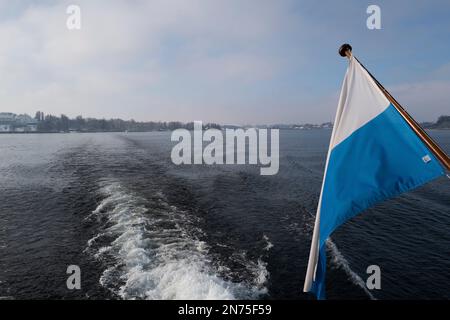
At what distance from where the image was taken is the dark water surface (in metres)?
13.3

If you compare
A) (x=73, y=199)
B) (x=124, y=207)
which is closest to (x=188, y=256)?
(x=124, y=207)

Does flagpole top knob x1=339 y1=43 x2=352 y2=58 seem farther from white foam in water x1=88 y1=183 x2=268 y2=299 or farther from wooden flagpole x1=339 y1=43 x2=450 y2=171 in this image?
white foam in water x1=88 y1=183 x2=268 y2=299

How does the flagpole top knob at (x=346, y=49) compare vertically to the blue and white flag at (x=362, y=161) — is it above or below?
above

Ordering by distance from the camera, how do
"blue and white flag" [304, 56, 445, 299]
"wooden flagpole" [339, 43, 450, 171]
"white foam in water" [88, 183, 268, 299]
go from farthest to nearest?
"white foam in water" [88, 183, 268, 299] → "blue and white flag" [304, 56, 445, 299] → "wooden flagpole" [339, 43, 450, 171]

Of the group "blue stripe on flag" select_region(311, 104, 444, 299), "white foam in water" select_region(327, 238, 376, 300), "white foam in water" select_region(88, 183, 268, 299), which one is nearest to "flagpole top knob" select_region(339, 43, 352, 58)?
"blue stripe on flag" select_region(311, 104, 444, 299)

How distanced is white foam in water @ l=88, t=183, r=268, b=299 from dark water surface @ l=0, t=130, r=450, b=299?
0.06 m

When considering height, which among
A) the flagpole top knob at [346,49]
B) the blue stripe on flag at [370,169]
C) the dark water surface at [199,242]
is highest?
the flagpole top knob at [346,49]

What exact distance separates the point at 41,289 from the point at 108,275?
2953 mm

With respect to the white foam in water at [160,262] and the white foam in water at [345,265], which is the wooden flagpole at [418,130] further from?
the white foam in water at [345,265]

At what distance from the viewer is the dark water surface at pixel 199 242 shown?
43.5ft

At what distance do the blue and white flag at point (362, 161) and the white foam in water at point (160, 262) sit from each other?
841 cm

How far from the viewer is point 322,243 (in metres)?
5.09

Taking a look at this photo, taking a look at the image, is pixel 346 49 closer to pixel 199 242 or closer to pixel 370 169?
pixel 370 169

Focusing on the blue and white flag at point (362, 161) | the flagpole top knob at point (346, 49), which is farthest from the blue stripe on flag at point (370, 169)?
the flagpole top knob at point (346, 49)
